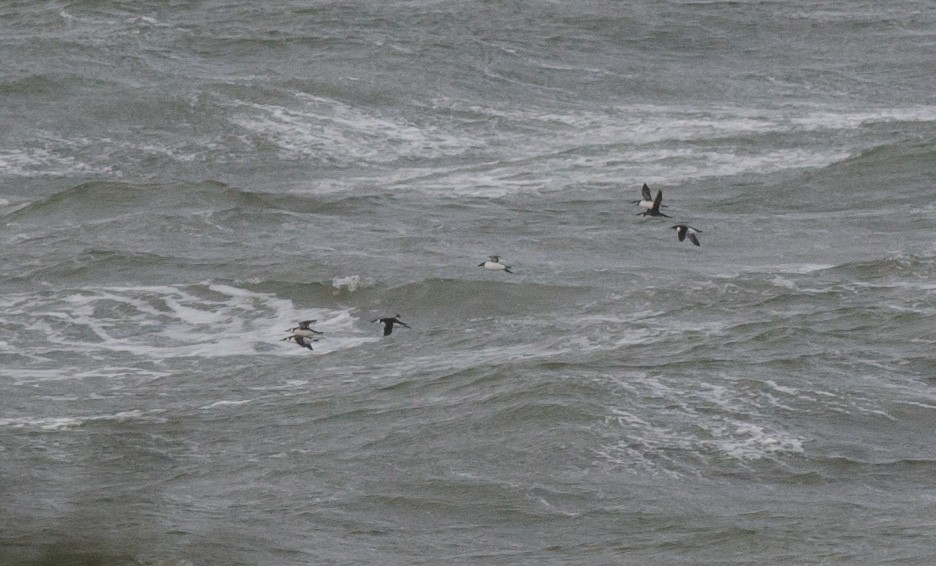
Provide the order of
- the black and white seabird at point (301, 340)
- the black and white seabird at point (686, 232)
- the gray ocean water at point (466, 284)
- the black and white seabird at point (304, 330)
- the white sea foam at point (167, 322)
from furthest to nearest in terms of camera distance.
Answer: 1. the black and white seabird at point (686, 232)
2. the white sea foam at point (167, 322)
3. the black and white seabird at point (304, 330)
4. the black and white seabird at point (301, 340)
5. the gray ocean water at point (466, 284)

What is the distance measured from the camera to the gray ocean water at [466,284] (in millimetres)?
16297

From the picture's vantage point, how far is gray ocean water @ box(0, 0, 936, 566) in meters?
16.3

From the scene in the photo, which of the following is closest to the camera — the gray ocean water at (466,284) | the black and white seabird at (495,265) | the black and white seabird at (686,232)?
the gray ocean water at (466,284)

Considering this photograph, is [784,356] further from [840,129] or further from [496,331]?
[840,129]

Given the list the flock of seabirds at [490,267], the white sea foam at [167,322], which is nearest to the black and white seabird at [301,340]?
the flock of seabirds at [490,267]

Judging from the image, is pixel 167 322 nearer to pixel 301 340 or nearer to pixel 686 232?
pixel 301 340

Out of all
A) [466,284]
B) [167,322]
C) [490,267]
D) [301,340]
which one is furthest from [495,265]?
[301,340]

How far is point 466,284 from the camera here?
76.9 ft

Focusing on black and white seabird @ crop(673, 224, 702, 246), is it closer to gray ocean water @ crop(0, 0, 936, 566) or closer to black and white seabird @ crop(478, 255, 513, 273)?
gray ocean water @ crop(0, 0, 936, 566)

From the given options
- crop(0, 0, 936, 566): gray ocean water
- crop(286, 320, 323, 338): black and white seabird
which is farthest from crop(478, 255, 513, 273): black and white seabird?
crop(286, 320, 323, 338): black and white seabird

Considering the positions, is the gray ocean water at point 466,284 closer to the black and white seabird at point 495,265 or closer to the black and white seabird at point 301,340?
the black and white seabird at point 495,265

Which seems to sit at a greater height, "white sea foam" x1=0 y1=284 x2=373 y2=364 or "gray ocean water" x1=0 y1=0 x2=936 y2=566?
"gray ocean water" x1=0 y1=0 x2=936 y2=566

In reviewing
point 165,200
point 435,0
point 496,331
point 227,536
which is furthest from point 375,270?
point 435,0

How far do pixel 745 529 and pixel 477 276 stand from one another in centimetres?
865
